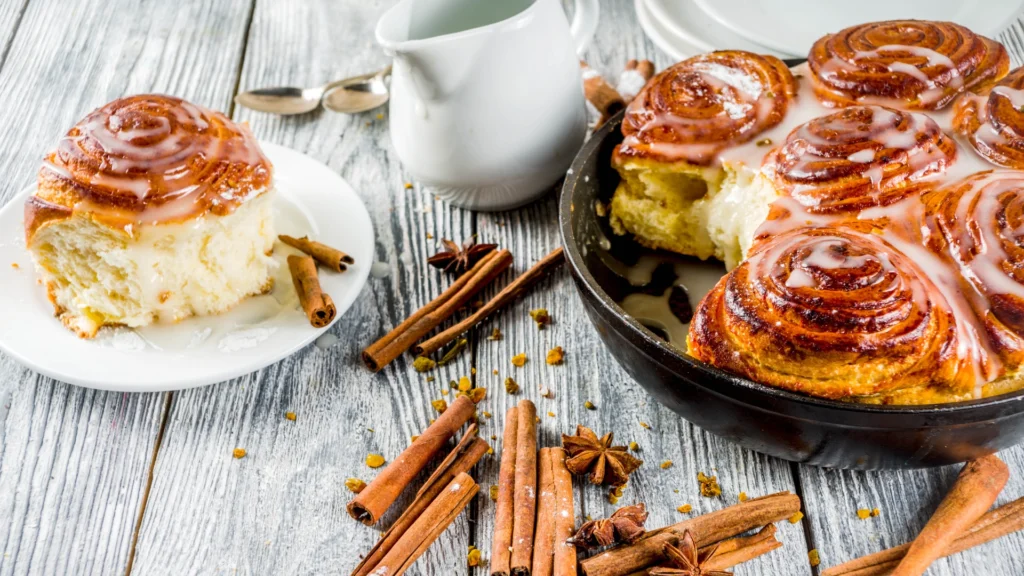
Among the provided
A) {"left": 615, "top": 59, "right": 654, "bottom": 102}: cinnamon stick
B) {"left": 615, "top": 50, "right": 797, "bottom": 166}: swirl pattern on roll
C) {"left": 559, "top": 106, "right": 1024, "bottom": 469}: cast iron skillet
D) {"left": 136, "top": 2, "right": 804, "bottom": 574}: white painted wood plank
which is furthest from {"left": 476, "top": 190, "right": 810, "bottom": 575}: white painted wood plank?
{"left": 615, "top": 59, "right": 654, "bottom": 102}: cinnamon stick

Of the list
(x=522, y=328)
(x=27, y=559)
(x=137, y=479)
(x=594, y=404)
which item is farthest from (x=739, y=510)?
(x=27, y=559)

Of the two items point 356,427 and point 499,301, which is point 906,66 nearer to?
point 499,301

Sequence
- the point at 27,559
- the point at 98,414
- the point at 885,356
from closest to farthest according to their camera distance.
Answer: the point at 885,356
the point at 27,559
the point at 98,414

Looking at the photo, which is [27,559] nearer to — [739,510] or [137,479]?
[137,479]

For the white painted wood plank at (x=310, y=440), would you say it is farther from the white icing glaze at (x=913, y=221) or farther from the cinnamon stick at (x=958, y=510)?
the cinnamon stick at (x=958, y=510)

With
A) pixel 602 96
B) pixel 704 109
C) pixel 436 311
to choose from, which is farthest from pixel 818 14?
pixel 436 311

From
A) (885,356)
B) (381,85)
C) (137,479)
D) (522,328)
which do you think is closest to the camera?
(885,356)

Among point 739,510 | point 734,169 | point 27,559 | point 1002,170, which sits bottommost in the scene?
point 27,559

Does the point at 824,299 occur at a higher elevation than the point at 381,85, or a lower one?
higher
